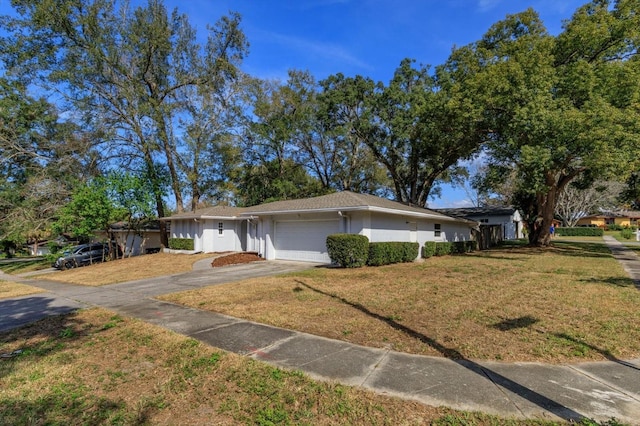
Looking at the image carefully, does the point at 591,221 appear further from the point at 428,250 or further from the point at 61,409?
the point at 61,409

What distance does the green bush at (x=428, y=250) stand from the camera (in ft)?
57.9

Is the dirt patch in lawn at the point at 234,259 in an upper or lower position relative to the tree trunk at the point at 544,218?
lower

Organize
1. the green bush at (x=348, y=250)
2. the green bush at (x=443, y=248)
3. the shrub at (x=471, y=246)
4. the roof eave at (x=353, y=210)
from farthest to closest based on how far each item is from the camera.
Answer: the shrub at (x=471, y=246) → the green bush at (x=443, y=248) → the roof eave at (x=353, y=210) → the green bush at (x=348, y=250)

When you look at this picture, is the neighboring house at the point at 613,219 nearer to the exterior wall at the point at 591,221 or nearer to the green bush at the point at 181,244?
the exterior wall at the point at 591,221

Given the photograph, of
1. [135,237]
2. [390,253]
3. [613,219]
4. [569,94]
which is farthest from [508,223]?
[613,219]

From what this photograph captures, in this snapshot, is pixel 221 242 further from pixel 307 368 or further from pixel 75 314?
pixel 307 368

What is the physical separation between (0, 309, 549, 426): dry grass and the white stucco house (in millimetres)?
10373

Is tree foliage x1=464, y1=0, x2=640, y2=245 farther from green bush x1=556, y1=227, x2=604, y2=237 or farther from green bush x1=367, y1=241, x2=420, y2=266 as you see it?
green bush x1=556, y1=227, x2=604, y2=237

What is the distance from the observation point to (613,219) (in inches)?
2589

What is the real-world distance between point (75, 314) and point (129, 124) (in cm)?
2033

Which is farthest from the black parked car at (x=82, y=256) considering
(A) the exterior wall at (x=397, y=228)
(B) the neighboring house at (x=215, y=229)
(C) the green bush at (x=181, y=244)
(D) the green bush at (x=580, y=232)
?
(D) the green bush at (x=580, y=232)

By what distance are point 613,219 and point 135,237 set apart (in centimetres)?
8316

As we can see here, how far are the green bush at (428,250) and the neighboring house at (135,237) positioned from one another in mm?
19040

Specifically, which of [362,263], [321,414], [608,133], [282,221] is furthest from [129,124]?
[608,133]
